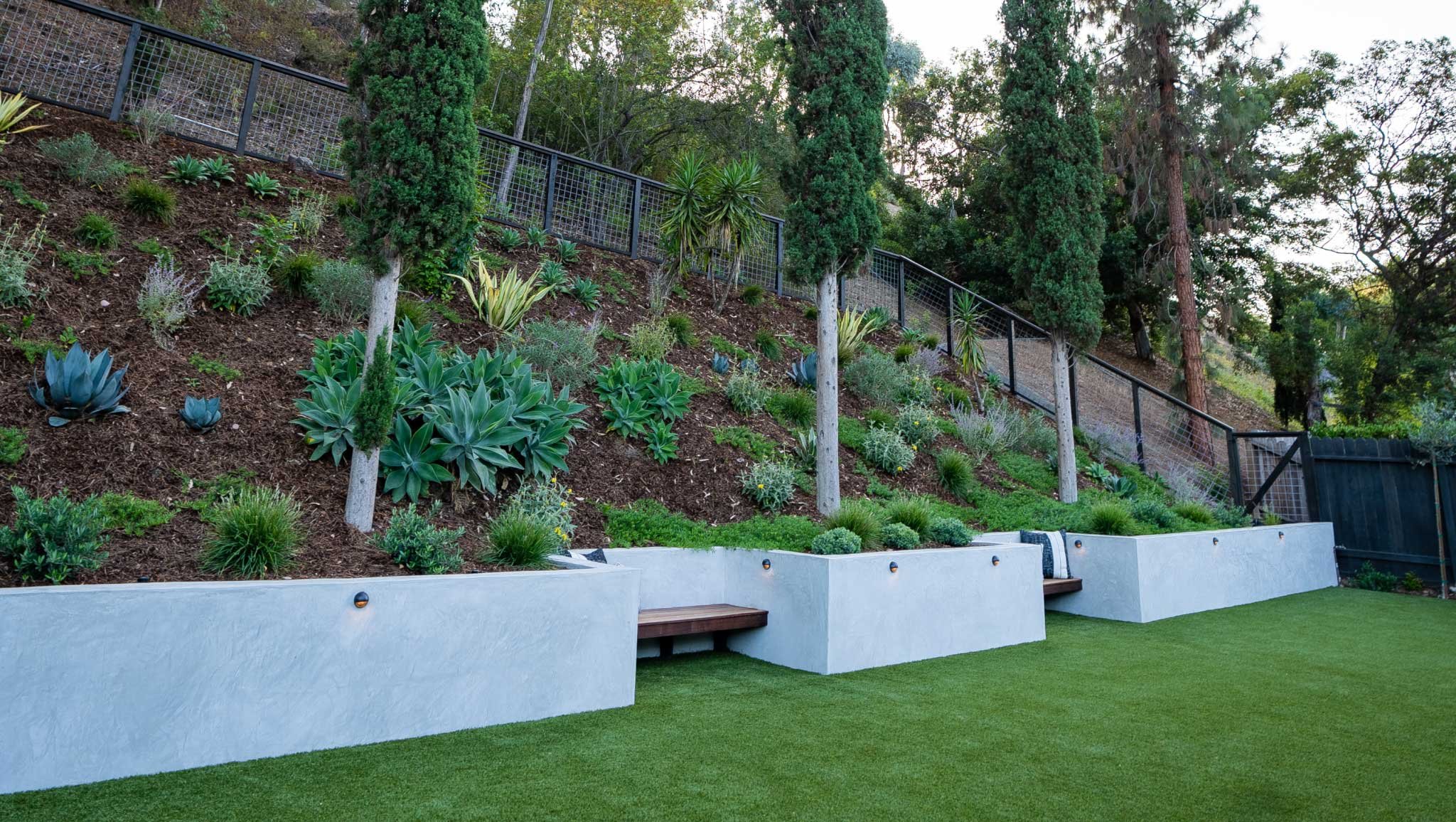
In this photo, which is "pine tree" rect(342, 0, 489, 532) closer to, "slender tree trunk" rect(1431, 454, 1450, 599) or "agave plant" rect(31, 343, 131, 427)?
"agave plant" rect(31, 343, 131, 427)

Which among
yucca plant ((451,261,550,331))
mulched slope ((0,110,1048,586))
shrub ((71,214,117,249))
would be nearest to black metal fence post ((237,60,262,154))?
mulched slope ((0,110,1048,586))

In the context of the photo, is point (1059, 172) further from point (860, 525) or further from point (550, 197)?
point (550, 197)

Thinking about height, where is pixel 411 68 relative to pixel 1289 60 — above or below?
below

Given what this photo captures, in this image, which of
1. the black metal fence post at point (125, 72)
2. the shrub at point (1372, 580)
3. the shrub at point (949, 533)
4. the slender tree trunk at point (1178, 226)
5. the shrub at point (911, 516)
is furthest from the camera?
the slender tree trunk at point (1178, 226)

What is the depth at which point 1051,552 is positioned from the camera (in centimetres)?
704

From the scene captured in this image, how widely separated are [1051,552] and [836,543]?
290 centimetres

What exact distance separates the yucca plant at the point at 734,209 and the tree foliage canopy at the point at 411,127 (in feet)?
15.9

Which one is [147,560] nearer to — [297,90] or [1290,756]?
[1290,756]

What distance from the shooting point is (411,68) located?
4.78m

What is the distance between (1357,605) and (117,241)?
37.4ft

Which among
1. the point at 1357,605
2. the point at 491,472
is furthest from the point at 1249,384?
the point at 491,472

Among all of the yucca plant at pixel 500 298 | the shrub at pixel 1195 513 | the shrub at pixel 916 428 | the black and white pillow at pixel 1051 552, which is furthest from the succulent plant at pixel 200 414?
the shrub at pixel 1195 513

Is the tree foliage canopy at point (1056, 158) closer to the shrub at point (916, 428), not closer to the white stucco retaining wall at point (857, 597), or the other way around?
the shrub at point (916, 428)

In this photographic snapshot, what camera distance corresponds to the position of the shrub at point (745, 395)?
807 centimetres
